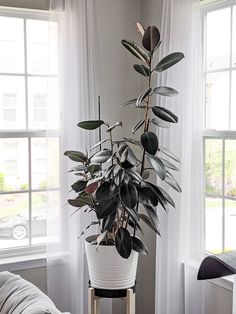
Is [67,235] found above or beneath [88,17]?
beneath

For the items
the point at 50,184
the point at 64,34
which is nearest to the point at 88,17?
the point at 64,34

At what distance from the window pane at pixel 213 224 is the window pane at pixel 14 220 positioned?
1219 millimetres

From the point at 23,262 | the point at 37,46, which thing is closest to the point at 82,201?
the point at 23,262

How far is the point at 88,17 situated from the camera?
2.93 m

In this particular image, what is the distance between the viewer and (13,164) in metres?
3.02

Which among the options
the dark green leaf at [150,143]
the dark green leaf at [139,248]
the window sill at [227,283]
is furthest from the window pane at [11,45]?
the window sill at [227,283]

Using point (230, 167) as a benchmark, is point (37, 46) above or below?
above

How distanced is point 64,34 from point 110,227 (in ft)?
4.27

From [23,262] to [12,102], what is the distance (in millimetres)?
1071

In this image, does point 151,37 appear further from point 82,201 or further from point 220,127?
point 82,201

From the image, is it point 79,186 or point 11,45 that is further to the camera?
point 11,45

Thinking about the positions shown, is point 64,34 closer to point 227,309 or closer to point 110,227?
point 110,227

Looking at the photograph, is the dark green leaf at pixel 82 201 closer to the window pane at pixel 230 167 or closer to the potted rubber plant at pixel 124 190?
the potted rubber plant at pixel 124 190

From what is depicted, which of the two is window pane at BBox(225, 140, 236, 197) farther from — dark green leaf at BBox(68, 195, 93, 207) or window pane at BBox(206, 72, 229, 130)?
dark green leaf at BBox(68, 195, 93, 207)
